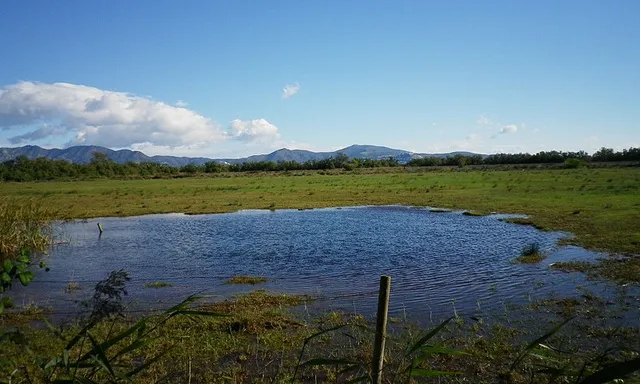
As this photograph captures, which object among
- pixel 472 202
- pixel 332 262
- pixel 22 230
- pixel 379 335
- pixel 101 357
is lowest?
pixel 332 262

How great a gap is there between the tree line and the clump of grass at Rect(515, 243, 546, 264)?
92022 millimetres

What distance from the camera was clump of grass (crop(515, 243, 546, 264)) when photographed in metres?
20.1

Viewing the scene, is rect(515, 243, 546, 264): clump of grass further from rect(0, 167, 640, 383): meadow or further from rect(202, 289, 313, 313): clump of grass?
rect(202, 289, 313, 313): clump of grass

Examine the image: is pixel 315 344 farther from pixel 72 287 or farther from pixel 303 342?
pixel 72 287

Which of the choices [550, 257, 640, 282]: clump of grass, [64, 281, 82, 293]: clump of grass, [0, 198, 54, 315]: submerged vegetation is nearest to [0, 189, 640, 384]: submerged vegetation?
[64, 281, 82, 293]: clump of grass

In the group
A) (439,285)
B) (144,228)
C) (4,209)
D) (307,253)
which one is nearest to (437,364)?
(439,285)

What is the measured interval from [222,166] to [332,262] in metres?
123

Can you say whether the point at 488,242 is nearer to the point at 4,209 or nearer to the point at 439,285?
the point at 439,285

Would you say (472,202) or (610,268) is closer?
(610,268)

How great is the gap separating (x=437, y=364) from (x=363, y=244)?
53.0 ft

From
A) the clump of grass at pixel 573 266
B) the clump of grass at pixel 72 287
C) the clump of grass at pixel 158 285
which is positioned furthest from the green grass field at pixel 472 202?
the clump of grass at pixel 72 287

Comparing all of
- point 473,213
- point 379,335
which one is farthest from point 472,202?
point 379,335

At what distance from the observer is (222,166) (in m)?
140

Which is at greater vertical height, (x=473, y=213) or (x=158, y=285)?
(x=473, y=213)
